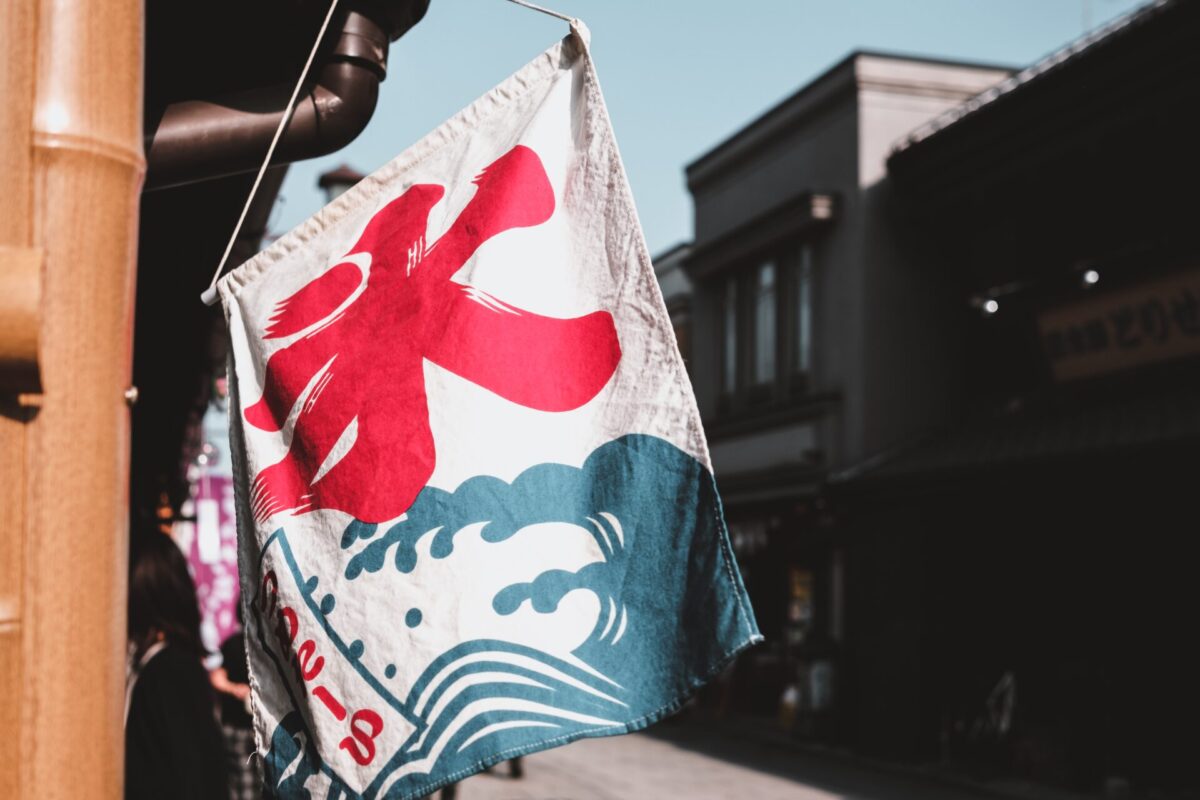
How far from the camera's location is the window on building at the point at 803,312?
20156mm

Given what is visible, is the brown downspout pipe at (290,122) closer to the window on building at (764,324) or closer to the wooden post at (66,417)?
the wooden post at (66,417)

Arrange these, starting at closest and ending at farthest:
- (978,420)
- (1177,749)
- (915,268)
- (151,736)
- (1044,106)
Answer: (151,736), (1177,749), (1044,106), (978,420), (915,268)

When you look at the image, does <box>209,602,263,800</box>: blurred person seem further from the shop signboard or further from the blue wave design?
the shop signboard

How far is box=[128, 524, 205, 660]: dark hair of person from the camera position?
3.34 meters

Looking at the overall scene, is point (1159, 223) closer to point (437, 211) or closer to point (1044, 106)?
point (1044, 106)

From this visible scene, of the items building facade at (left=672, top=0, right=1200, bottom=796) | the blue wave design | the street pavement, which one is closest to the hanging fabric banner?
the blue wave design

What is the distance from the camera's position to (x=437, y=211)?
2488 mm

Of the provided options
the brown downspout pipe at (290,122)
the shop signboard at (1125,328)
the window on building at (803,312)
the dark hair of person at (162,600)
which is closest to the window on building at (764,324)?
the window on building at (803,312)

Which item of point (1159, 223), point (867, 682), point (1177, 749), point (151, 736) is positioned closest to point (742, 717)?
point (867, 682)

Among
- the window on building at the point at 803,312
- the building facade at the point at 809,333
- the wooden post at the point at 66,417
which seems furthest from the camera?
the window on building at the point at 803,312

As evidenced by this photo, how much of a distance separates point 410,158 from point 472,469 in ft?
2.29

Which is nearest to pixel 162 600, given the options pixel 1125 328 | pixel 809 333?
pixel 1125 328

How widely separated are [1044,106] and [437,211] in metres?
14.4

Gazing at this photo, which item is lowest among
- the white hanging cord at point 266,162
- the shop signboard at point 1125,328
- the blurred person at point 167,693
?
the blurred person at point 167,693
